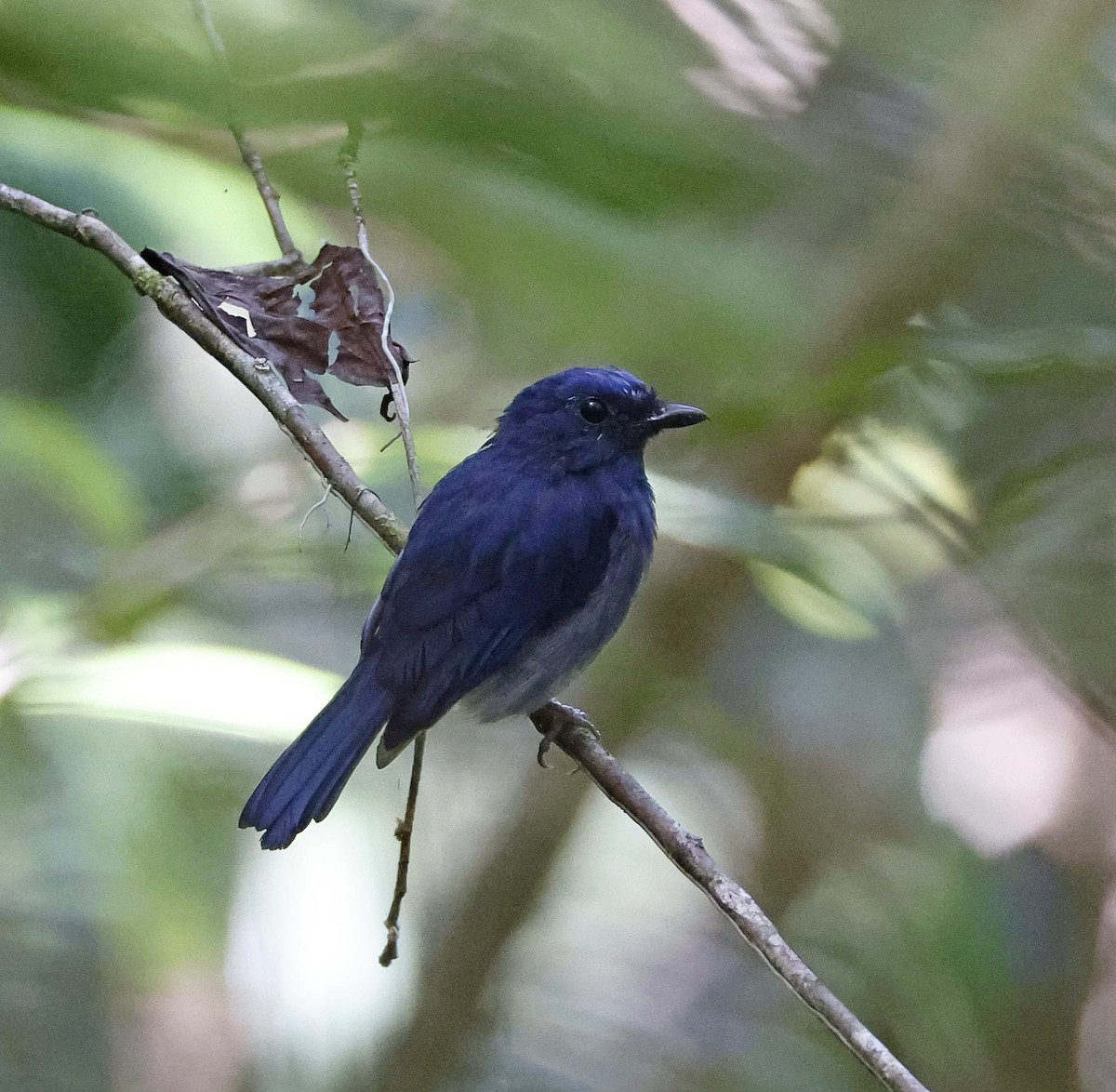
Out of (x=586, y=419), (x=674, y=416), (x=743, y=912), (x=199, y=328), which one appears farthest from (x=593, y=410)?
(x=743, y=912)

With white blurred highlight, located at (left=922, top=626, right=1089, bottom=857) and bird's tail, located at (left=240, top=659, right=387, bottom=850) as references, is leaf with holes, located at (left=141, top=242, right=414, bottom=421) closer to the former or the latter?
bird's tail, located at (left=240, top=659, right=387, bottom=850)

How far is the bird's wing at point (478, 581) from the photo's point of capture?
97.3 inches

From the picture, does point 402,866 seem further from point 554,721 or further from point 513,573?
point 513,573

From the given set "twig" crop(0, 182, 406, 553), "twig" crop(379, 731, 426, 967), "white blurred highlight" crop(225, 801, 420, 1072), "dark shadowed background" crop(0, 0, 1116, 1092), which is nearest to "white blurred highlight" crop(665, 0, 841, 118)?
"dark shadowed background" crop(0, 0, 1116, 1092)

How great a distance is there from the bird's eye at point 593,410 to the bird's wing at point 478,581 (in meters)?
0.16

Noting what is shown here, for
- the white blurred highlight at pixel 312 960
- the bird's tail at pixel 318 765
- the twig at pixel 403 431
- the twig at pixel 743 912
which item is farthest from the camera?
the white blurred highlight at pixel 312 960

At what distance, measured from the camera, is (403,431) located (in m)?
2.36

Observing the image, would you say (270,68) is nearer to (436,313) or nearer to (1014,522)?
(436,313)

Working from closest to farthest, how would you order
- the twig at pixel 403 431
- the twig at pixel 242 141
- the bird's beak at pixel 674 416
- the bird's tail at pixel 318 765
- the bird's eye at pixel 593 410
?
the twig at pixel 242 141 < the twig at pixel 403 431 < the bird's tail at pixel 318 765 < the bird's beak at pixel 674 416 < the bird's eye at pixel 593 410

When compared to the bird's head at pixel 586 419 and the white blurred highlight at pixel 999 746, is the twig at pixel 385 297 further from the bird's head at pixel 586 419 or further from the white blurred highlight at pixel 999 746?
the white blurred highlight at pixel 999 746

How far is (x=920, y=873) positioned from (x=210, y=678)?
71.8 inches

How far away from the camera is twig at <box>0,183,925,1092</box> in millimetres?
1736

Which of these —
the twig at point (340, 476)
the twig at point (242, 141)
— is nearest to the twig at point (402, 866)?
the twig at point (340, 476)

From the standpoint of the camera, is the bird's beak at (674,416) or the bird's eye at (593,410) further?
the bird's eye at (593,410)
